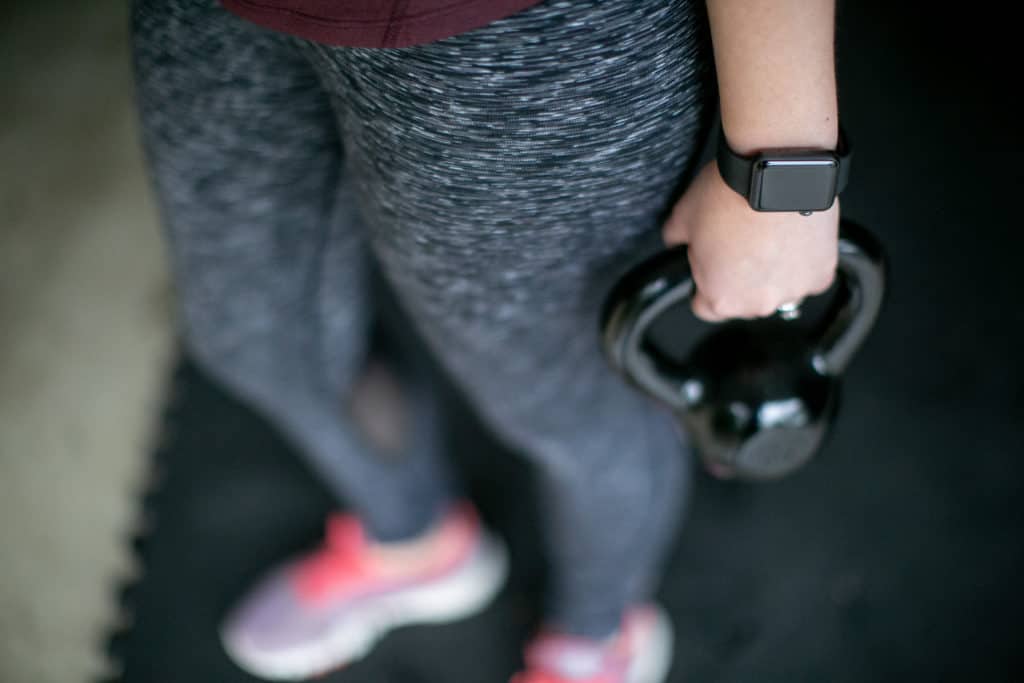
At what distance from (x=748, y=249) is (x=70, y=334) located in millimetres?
1292

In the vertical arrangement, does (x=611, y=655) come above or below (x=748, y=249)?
below

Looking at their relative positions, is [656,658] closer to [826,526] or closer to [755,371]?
[826,526]

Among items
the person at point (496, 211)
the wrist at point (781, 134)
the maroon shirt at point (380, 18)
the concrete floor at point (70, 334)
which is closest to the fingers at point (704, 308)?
the person at point (496, 211)

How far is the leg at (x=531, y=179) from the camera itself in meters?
0.41

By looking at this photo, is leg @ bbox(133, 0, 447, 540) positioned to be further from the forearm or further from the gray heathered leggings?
the forearm

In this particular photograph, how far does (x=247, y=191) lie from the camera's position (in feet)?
2.13

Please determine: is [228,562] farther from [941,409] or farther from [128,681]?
[941,409]

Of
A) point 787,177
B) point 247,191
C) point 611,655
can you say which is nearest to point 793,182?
point 787,177

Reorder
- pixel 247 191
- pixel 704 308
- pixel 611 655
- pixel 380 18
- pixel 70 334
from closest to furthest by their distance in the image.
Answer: pixel 380 18, pixel 704 308, pixel 247 191, pixel 611 655, pixel 70 334

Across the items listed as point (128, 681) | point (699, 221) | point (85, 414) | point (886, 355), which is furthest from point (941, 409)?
point (85, 414)

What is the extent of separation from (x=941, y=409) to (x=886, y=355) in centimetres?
11

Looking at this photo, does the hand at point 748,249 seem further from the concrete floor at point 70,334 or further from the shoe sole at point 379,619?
the concrete floor at point 70,334

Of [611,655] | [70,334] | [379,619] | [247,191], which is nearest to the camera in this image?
[247,191]

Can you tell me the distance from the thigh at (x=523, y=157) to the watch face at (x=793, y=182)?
6 centimetres
